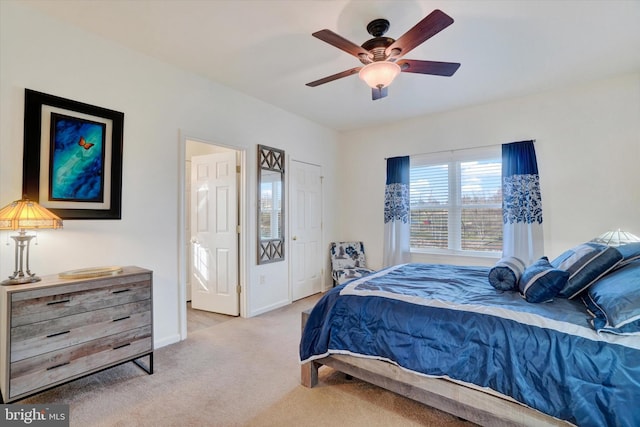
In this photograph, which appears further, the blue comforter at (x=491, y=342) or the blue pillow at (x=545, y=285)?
the blue pillow at (x=545, y=285)

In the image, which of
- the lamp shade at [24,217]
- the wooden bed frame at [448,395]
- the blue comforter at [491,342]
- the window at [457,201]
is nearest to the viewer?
the blue comforter at [491,342]

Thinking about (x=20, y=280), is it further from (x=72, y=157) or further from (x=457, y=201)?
(x=457, y=201)

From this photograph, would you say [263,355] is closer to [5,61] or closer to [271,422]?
[271,422]

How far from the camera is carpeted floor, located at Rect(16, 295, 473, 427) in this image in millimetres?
1791

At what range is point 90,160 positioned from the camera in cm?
240

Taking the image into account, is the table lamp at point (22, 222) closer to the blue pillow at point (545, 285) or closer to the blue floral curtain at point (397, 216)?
the blue pillow at point (545, 285)

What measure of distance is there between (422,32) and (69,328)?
2.89 m

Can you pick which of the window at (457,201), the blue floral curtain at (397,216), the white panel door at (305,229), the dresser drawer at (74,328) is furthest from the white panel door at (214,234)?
the window at (457,201)

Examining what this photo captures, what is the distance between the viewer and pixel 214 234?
3832 mm

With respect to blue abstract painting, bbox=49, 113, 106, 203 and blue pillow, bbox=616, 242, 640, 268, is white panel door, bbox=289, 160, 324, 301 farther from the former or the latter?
blue pillow, bbox=616, 242, 640, 268

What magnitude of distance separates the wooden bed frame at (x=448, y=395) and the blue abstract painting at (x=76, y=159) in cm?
226

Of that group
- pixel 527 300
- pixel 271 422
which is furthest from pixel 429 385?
pixel 271 422

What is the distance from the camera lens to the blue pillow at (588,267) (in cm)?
171

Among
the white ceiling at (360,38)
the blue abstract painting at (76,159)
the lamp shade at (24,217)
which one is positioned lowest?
the lamp shade at (24,217)
